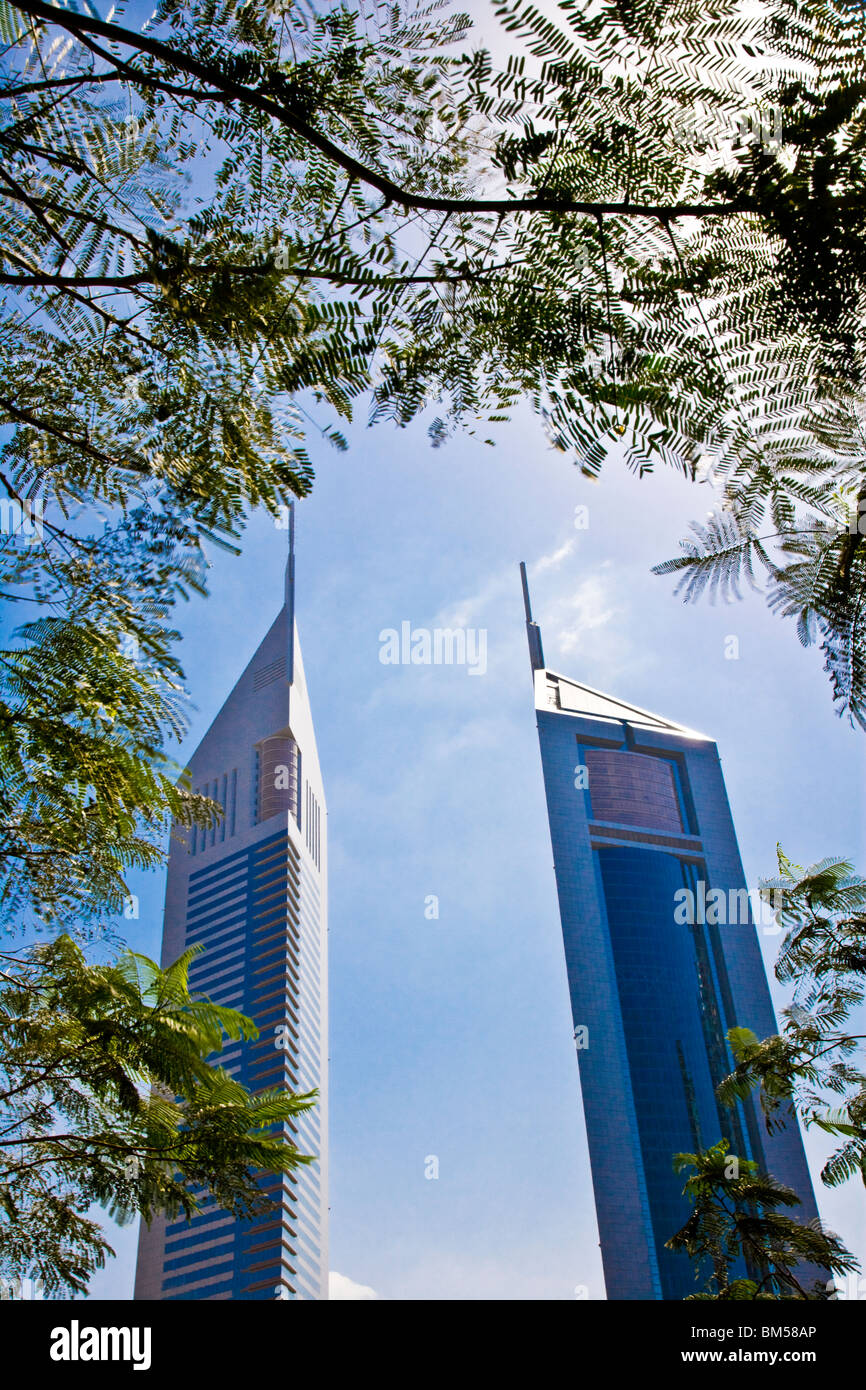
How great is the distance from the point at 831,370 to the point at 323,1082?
55.6 meters

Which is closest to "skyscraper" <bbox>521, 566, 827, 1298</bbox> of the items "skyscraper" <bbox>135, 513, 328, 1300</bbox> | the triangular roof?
the triangular roof

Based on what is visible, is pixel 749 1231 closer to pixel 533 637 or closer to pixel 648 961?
pixel 648 961

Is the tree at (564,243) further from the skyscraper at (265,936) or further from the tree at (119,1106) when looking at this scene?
the skyscraper at (265,936)

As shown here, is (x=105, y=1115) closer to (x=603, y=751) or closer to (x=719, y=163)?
(x=719, y=163)

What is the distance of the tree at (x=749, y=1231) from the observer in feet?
21.2

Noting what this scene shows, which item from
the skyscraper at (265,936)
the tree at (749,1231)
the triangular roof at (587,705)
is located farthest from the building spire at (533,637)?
the tree at (749,1231)

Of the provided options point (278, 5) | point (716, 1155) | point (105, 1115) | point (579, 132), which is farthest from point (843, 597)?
point (716, 1155)

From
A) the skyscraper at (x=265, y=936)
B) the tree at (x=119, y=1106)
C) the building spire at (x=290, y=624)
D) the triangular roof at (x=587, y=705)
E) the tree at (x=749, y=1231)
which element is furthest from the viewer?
the triangular roof at (x=587, y=705)

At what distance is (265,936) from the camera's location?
42.8 metres

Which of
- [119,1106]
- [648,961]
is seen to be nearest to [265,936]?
[648,961]

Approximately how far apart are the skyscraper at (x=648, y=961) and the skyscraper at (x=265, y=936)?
692 inches

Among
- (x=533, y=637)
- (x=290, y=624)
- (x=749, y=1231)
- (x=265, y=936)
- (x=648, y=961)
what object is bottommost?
(x=749, y=1231)

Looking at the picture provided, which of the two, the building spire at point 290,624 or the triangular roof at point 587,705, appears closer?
the building spire at point 290,624

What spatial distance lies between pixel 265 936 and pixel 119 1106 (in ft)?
140
